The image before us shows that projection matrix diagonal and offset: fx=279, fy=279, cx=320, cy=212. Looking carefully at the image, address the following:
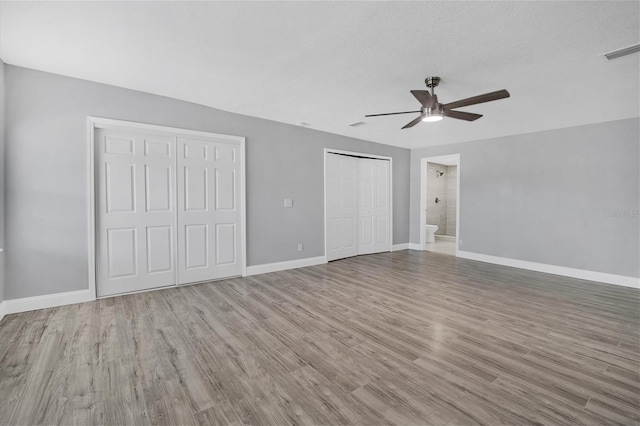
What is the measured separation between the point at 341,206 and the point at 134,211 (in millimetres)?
3738

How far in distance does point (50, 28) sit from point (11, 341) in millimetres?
2752

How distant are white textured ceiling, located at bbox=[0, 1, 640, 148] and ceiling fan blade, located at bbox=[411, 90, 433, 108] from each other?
0.30 m

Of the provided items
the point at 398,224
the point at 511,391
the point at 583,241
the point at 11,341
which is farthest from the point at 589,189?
the point at 11,341

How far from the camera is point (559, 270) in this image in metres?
4.89

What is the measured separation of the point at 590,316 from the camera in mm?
3076

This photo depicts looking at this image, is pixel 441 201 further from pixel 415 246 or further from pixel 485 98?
pixel 485 98

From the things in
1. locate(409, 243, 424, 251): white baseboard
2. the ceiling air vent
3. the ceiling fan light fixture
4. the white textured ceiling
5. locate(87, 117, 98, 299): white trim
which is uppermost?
the white textured ceiling

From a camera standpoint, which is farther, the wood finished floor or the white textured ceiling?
the white textured ceiling

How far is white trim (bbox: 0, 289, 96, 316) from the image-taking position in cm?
305

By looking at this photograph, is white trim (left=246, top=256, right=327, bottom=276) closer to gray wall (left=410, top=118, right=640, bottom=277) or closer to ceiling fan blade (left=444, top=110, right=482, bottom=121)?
gray wall (left=410, top=118, right=640, bottom=277)

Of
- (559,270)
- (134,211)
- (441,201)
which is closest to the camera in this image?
(134,211)

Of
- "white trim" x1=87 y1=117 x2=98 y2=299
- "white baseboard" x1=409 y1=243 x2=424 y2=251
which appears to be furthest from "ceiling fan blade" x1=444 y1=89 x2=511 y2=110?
"white baseboard" x1=409 y1=243 x2=424 y2=251

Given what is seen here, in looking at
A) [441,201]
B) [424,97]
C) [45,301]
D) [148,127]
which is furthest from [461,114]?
[441,201]

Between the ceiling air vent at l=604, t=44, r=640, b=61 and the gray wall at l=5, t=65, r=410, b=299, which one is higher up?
the ceiling air vent at l=604, t=44, r=640, b=61
